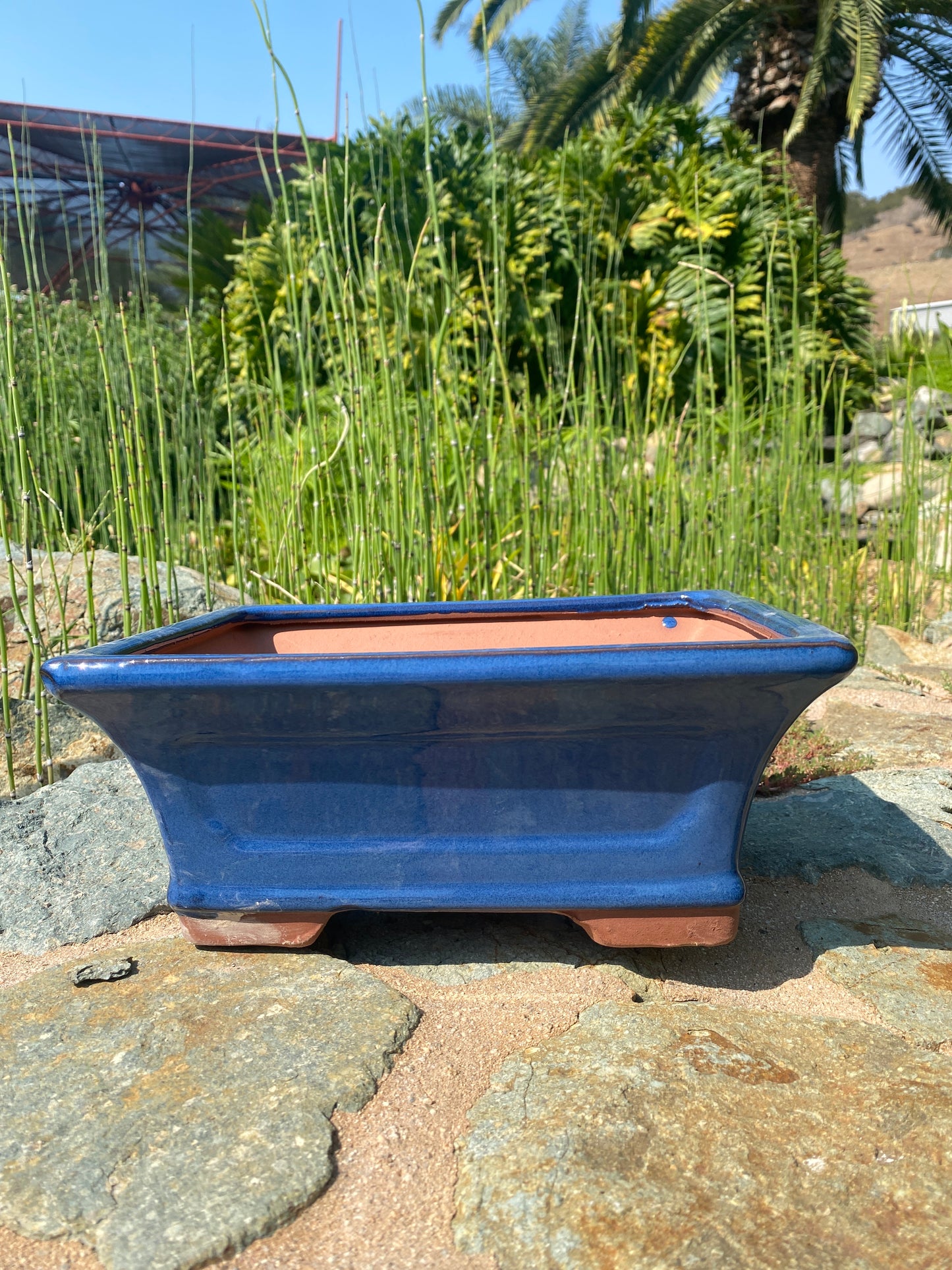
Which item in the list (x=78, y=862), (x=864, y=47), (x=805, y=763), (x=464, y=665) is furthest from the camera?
(x=864, y=47)

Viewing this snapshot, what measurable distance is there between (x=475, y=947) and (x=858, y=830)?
53cm

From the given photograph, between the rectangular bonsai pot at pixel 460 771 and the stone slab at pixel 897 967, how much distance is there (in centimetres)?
14

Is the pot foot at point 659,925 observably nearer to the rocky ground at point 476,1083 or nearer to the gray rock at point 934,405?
the rocky ground at point 476,1083

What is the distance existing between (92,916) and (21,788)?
52cm

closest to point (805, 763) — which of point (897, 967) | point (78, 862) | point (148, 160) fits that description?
point (897, 967)

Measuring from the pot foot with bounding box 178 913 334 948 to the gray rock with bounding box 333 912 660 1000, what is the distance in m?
0.06

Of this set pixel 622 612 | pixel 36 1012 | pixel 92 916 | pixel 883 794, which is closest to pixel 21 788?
pixel 92 916

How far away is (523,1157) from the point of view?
657 millimetres

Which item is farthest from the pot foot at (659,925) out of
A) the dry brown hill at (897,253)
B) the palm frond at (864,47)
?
the dry brown hill at (897,253)

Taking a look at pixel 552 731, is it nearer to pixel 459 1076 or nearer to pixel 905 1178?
pixel 459 1076

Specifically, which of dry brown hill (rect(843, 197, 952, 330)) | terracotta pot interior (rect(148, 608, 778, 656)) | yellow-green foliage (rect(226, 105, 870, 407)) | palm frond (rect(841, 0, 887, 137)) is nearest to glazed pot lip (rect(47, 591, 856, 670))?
terracotta pot interior (rect(148, 608, 778, 656))

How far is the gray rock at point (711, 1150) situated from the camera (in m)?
0.58

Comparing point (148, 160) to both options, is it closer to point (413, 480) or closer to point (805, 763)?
point (413, 480)

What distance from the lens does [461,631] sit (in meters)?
1.21
